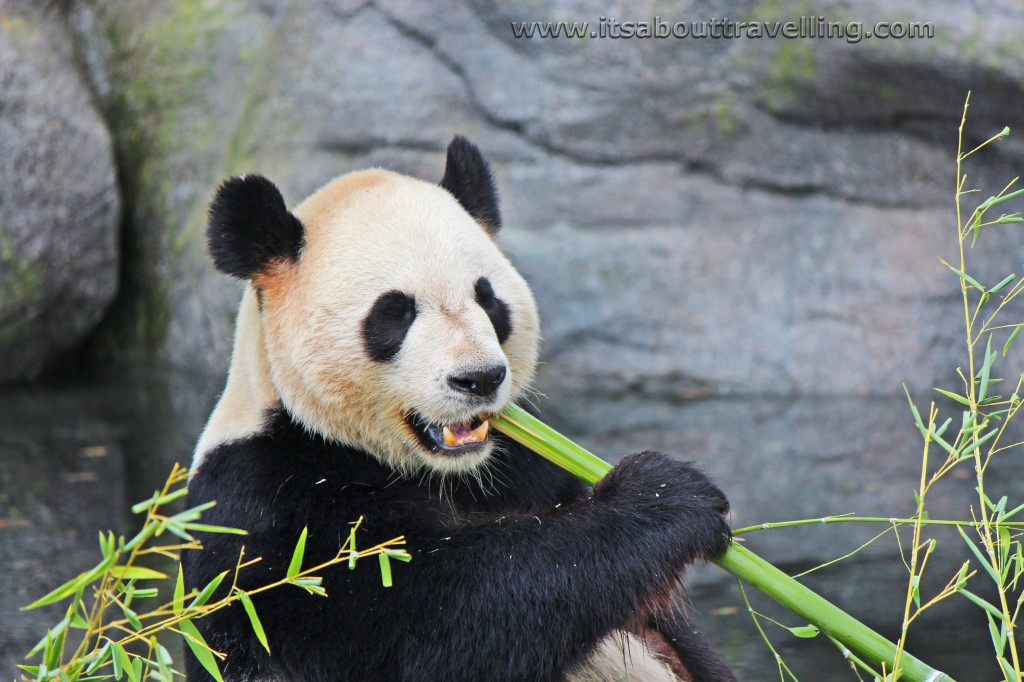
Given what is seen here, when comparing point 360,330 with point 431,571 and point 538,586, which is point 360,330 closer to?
point 431,571

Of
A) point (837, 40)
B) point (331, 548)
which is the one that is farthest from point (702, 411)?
point (331, 548)

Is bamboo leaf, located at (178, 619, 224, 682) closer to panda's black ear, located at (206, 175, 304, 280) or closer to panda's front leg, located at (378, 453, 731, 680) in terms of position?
panda's front leg, located at (378, 453, 731, 680)

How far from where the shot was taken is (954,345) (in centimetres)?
790

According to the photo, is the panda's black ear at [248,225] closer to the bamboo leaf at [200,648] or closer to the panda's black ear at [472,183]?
the panda's black ear at [472,183]

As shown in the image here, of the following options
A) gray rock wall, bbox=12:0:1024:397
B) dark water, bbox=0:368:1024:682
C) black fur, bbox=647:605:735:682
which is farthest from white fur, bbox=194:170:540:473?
gray rock wall, bbox=12:0:1024:397

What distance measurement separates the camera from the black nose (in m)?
3.08

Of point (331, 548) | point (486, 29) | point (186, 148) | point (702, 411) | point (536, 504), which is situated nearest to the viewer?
point (331, 548)

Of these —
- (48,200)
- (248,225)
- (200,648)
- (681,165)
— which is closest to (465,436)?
(248,225)

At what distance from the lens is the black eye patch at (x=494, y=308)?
3.42m

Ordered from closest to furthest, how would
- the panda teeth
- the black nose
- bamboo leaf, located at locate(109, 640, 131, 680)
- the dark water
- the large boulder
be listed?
bamboo leaf, located at locate(109, 640, 131, 680), the black nose, the panda teeth, the dark water, the large boulder

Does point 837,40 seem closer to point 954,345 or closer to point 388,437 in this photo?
point 954,345

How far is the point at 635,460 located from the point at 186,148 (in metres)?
6.69

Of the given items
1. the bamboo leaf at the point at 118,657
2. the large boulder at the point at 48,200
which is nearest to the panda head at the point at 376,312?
the bamboo leaf at the point at 118,657

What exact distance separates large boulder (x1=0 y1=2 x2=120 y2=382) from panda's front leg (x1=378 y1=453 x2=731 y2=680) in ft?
20.3
